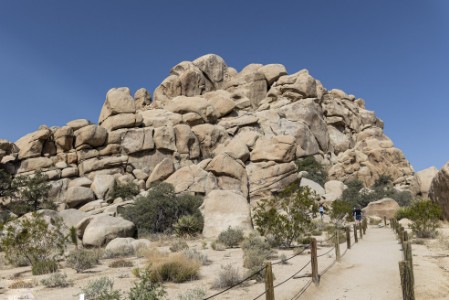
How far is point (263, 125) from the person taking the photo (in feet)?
180

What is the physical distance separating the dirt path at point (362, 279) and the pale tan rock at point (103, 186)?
30.7 m

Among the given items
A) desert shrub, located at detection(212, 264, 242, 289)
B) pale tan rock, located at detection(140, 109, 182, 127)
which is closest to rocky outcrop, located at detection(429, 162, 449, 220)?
desert shrub, located at detection(212, 264, 242, 289)

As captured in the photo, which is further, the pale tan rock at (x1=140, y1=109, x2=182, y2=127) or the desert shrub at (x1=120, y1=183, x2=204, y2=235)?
the pale tan rock at (x1=140, y1=109, x2=182, y2=127)

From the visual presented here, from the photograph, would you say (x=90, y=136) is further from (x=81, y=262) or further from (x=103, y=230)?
(x=81, y=262)

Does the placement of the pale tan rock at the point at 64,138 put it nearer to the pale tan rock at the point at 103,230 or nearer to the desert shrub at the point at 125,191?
the desert shrub at the point at 125,191

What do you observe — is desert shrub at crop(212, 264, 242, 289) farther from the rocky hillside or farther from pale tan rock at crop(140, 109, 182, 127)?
pale tan rock at crop(140, 109, 182, 127)

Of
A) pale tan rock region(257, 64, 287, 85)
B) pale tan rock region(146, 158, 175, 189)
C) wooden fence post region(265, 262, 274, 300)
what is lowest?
wooden fence post region(265, 262, 274, 300)

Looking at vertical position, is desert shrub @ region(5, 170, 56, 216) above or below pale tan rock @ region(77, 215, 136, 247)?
above

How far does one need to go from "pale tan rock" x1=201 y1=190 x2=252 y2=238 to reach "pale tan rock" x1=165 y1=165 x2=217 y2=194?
9.77 metres

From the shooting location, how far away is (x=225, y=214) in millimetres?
26500

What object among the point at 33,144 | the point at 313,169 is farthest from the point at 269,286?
the point at 313,169

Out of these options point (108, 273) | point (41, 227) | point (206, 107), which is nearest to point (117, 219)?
point (41, 227)

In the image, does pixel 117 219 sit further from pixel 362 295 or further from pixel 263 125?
pixel 263 125

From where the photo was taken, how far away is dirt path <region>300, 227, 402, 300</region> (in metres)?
10.1
